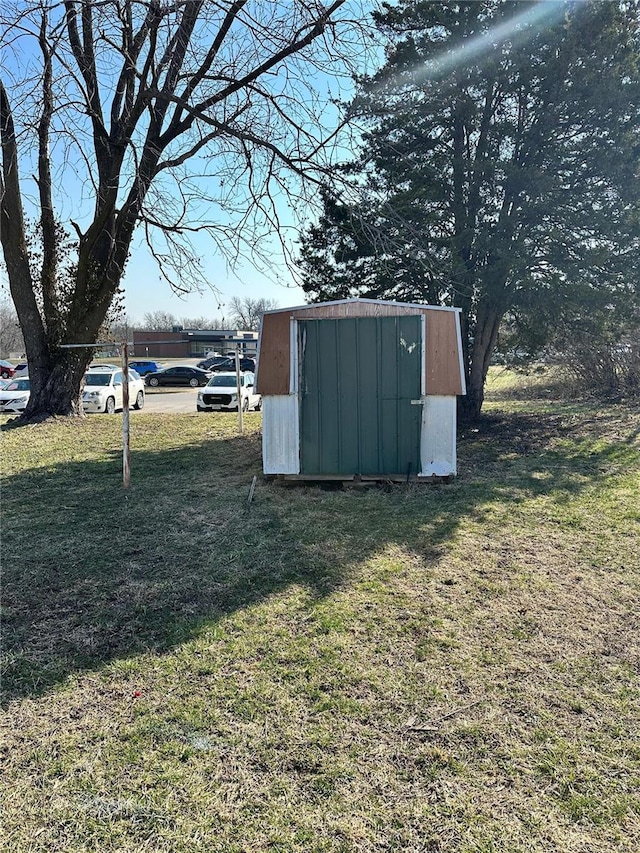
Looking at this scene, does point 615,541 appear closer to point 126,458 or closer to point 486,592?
point 486,592

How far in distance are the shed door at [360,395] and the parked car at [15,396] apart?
9.93 m

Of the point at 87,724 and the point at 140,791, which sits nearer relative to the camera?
the point at 140,791

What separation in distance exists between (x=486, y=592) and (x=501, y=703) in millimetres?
1170

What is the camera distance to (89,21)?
20.1 feet

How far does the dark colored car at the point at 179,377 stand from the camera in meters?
28.4

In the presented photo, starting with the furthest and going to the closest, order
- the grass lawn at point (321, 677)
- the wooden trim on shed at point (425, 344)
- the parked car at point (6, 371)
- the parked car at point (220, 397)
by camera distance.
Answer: the parked car at point (6, 371), the parked car at point (220, 397), the wooden trim on shed at point (425, 344), the grass lawn at point (321, 677)

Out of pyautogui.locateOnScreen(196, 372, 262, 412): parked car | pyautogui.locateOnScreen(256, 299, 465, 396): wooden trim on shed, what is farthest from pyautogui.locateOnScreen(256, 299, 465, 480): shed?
pyautogui.locateOnScreen(196, 372, 262, 412): parked car

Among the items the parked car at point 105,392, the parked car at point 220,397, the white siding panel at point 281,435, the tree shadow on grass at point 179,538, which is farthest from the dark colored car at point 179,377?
the white siding panel at point 281,435

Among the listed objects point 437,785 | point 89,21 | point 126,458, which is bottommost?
point 437,785

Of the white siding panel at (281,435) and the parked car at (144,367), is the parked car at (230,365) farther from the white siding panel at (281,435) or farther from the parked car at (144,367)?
the white siding panel at (281,435)

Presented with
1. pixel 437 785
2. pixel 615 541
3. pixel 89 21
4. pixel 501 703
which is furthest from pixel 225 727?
pixel 89 21

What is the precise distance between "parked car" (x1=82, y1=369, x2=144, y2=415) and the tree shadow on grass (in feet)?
22.6

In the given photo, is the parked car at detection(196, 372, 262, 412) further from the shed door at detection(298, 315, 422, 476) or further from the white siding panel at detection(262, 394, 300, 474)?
the shed door at detection(298, 315, 422, 476)

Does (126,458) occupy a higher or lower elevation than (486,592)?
higher
